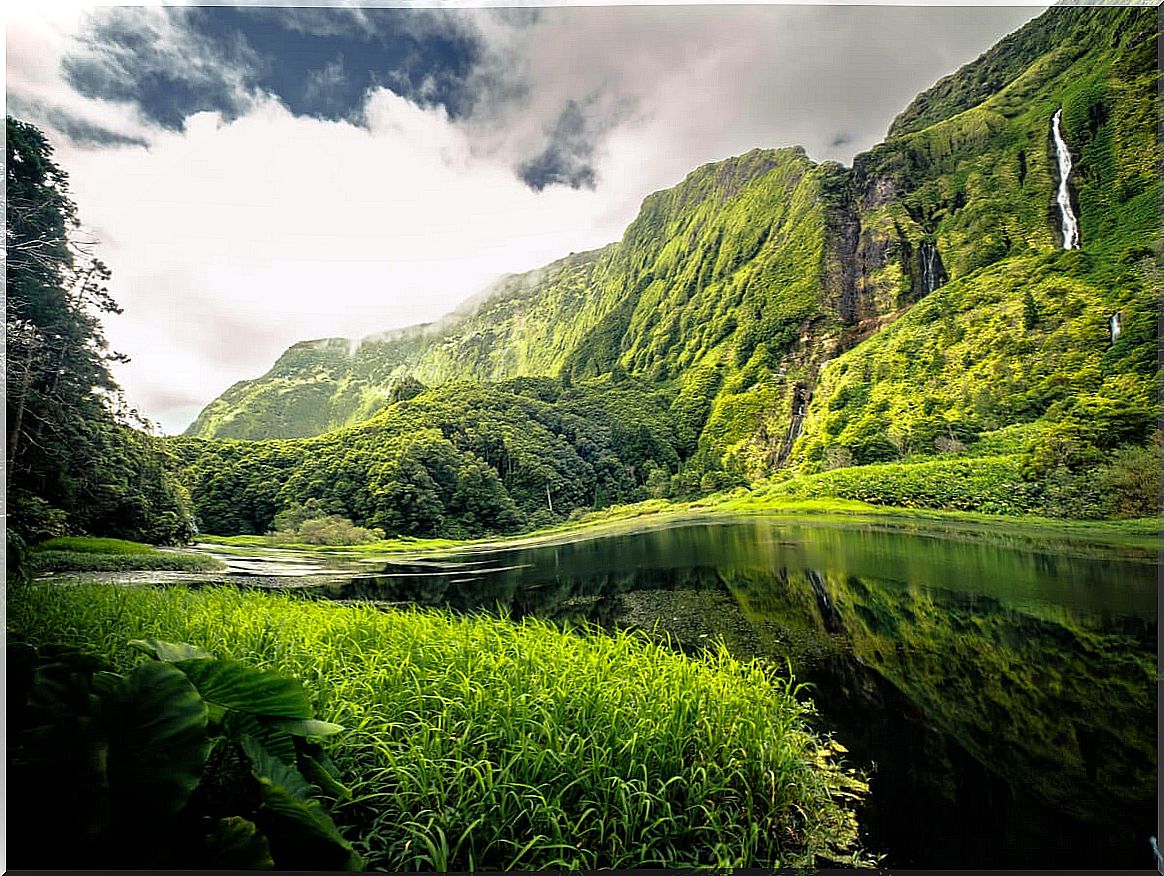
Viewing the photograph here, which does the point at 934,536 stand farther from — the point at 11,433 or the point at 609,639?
the point at 11,433

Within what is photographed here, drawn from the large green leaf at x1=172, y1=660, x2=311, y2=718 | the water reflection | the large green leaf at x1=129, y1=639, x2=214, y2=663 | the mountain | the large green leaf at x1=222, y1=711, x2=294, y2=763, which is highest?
the mountain

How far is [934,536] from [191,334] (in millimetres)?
4195

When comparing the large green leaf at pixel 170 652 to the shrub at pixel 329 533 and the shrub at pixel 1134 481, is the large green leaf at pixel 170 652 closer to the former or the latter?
the shrub at pixel 329 533

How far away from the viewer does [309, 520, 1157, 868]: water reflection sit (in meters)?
2.12

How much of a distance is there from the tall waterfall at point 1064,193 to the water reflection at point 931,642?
1.73m

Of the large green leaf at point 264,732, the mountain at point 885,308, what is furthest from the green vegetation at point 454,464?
the large green leaf at point 264,732

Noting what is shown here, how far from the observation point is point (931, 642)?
2.84 meters

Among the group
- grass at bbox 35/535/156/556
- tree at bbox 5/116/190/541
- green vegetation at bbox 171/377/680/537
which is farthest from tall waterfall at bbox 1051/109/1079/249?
grass at bbox 35/535/156/556

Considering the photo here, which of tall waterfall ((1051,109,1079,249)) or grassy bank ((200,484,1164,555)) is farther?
tall waterfall ((1051,109,1079,249))

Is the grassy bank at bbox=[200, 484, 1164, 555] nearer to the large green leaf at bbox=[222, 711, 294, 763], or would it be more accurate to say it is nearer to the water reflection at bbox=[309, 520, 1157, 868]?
the water reflection at bbox=[309, 520, 1157, 868]

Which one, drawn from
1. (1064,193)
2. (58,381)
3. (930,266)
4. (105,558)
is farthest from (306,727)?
(1064,193)

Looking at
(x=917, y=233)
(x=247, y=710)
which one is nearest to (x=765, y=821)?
(x=247, y=710)

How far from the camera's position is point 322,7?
10.2 feet

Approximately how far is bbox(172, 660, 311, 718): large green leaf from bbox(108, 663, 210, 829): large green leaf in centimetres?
9
